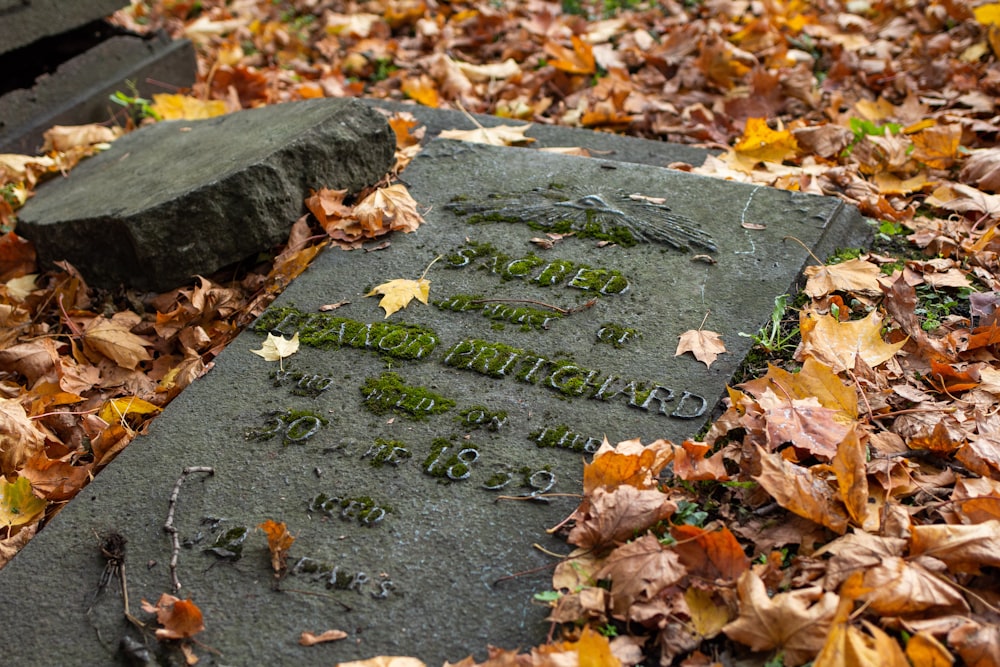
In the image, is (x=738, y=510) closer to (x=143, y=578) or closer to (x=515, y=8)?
(x=143, y=578)

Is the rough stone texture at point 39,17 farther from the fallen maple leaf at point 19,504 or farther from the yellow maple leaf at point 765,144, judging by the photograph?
the yellow maple leaf at point 765,144

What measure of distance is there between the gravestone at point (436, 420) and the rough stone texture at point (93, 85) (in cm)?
203

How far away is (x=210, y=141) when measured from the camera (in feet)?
11.0

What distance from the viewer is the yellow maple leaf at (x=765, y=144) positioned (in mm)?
3367

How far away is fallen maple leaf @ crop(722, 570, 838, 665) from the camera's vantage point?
1.57 m

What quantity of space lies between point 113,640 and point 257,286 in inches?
57.2

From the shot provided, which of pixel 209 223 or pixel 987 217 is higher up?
pixel 209 223

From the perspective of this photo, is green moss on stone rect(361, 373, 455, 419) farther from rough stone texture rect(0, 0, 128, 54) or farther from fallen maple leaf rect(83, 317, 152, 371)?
rough stone texture rect(0, 0, 128, 54)

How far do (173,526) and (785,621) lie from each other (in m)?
1.34

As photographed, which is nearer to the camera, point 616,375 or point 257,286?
point 616,375

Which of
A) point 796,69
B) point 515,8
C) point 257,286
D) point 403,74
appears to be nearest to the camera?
point 257,286

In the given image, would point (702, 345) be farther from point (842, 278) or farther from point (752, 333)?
point (842, 278)

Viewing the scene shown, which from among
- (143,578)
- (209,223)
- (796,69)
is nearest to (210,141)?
(209,223)

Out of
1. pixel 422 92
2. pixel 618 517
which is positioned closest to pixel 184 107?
pixel 422 92
